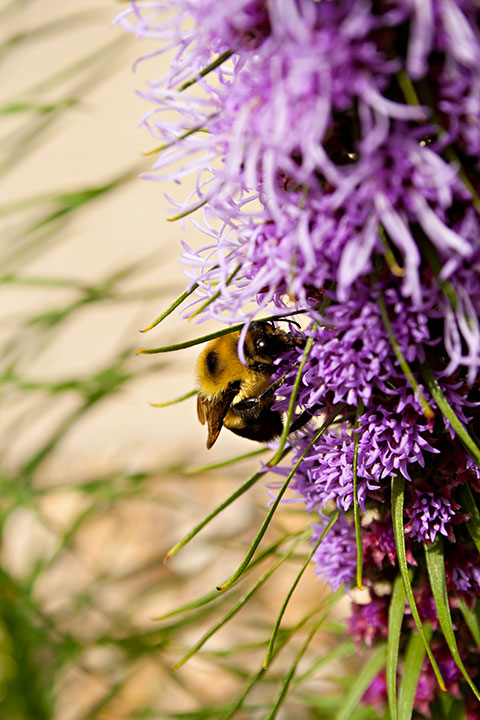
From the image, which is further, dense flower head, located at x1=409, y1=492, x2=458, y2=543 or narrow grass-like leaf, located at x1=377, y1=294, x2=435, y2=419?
dense flower head, located at x1=409, y1=492, x2=458, y2=543

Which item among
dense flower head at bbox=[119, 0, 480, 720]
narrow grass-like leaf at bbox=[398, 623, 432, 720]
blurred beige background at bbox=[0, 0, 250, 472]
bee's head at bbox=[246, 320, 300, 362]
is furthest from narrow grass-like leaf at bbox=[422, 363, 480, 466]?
blurred beige background at bbox=[0, 0, 250, 472]

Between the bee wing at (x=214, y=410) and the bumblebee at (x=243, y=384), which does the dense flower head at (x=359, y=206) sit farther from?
the bee wing at (x=214, y=410)

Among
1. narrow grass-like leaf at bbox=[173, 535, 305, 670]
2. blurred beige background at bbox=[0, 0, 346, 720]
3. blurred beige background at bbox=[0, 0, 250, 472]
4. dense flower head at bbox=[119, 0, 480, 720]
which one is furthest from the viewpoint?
blurred beige background at bbox=[0, 0, 250, 472]

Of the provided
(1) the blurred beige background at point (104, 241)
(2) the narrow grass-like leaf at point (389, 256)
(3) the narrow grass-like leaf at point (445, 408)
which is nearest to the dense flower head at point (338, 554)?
(3) the narrow grass-like leaf at point (445, 408)

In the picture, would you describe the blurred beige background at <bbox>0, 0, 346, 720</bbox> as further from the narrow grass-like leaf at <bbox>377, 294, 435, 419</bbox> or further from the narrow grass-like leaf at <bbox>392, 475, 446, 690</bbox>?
the narrow grass-like leaf at <bbox>377, 294, 435, 419</bbox>

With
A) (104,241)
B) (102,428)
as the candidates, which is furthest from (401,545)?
(104,241)
